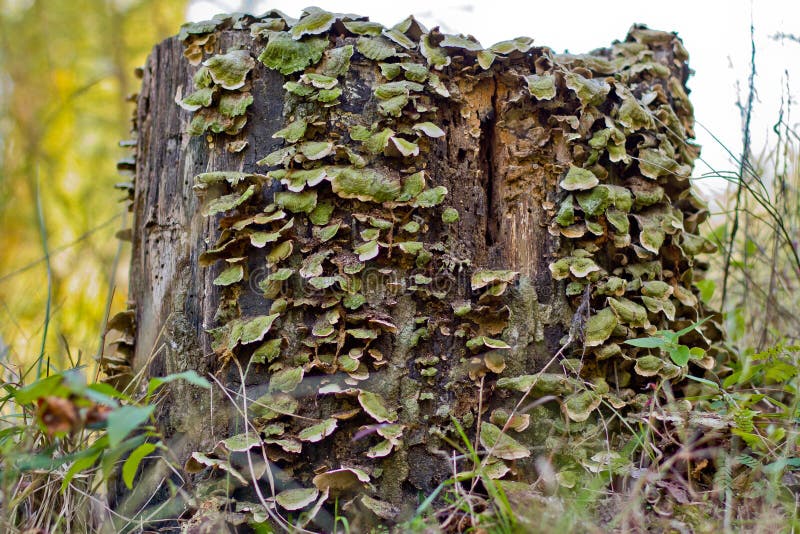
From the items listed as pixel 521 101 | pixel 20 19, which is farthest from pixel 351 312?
pixel 20 19

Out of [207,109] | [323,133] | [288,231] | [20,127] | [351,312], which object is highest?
[20,127]

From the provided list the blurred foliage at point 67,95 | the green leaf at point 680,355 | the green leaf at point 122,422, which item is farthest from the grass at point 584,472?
the blurred foliage at point 67,95

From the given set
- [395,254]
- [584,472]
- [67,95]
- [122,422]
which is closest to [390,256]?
[395,254]

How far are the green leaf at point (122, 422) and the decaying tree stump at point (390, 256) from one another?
94 centimetres

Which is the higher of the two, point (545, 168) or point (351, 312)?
point (545, 168)

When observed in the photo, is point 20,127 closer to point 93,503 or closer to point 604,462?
point 93,503

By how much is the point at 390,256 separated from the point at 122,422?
1.41 metres

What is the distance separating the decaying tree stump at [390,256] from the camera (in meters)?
2.44

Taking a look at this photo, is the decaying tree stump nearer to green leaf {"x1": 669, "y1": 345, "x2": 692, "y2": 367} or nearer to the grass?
the grass

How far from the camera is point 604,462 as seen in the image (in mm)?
2402

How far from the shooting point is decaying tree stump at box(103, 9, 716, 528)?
2439mm

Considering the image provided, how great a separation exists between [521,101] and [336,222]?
1.08 metres

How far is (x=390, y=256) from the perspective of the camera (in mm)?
2543

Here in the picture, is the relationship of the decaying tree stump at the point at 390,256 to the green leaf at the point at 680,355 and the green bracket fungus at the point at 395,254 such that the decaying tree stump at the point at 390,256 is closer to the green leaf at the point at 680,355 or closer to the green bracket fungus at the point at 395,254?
the green bracket fungus at the point at 395,254
